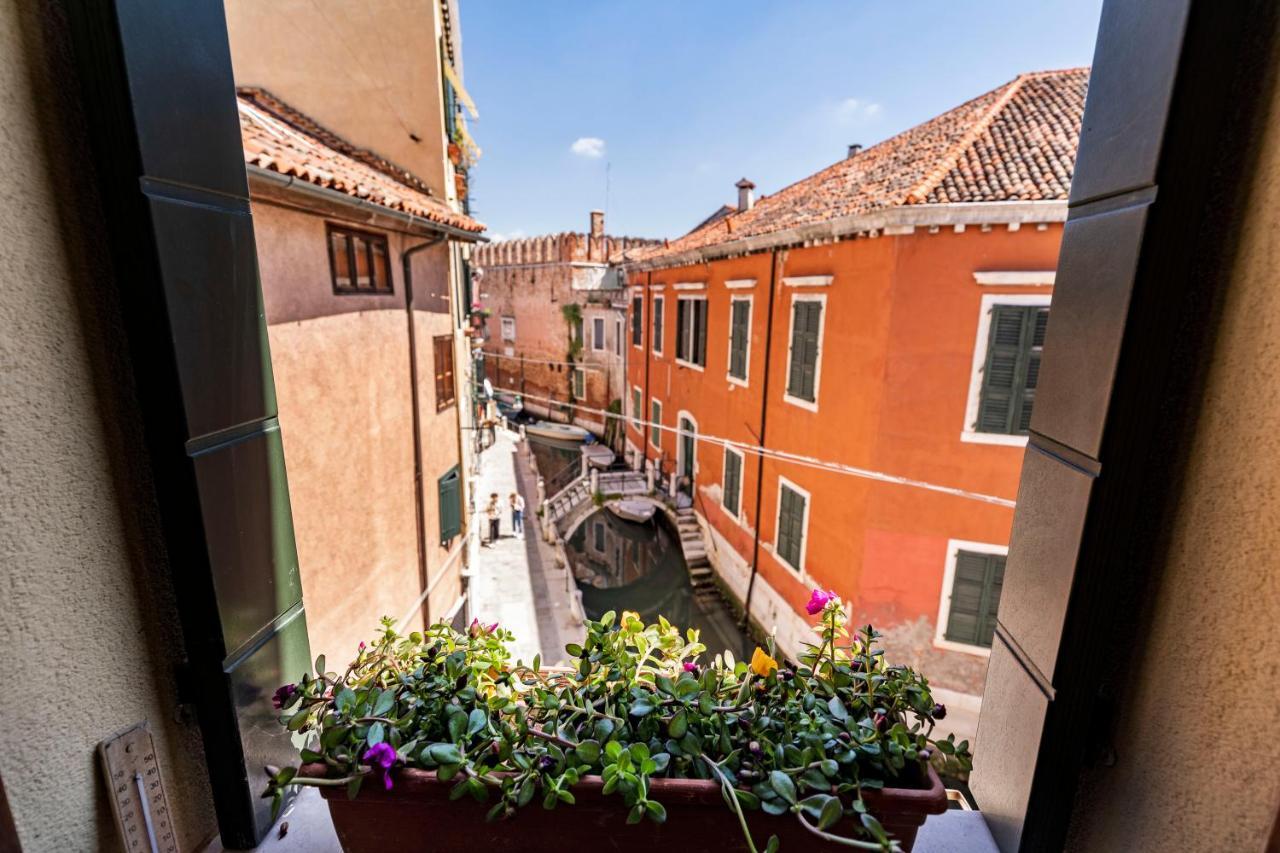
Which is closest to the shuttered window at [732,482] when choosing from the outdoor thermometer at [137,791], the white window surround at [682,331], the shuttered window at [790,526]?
the shuttered window at [790,526]

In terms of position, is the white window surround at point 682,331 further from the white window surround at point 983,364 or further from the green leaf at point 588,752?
the green leaf at point 588,752

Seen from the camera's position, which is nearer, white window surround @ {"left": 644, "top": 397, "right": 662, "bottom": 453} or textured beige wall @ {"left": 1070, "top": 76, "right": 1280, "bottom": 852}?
textured beige wall @ {"left": 1070, "top": 76, "right": 1280, "bottom": 852}

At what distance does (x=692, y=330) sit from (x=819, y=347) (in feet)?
17.9

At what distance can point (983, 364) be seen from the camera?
6.61 metres

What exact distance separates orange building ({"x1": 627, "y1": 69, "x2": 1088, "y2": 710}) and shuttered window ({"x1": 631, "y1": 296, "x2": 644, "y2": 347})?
7629 mm

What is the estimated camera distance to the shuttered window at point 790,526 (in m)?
8.96

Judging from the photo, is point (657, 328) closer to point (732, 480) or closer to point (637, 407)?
point (637, 407)

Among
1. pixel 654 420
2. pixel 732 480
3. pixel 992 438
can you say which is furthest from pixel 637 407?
pixel 992 438

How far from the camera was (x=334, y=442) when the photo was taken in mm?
5648

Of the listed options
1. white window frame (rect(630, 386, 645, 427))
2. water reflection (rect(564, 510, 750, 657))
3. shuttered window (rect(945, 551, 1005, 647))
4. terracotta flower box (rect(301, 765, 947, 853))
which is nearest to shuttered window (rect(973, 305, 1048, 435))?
shuttered window (rect(945, 551, 1005, 647))

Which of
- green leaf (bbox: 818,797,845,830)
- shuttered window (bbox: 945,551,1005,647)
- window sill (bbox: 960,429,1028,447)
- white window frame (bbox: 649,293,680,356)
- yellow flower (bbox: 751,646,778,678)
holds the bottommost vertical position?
shuttered window (bbox: 945,551,1005,647)

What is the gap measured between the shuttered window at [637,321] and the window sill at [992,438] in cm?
1191

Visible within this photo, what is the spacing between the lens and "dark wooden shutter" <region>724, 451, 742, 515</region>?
36.6 feet

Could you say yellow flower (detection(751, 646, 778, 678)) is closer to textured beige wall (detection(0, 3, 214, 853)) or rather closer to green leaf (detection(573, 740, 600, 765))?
green leaf (detection(573, 740, 600, 765))
